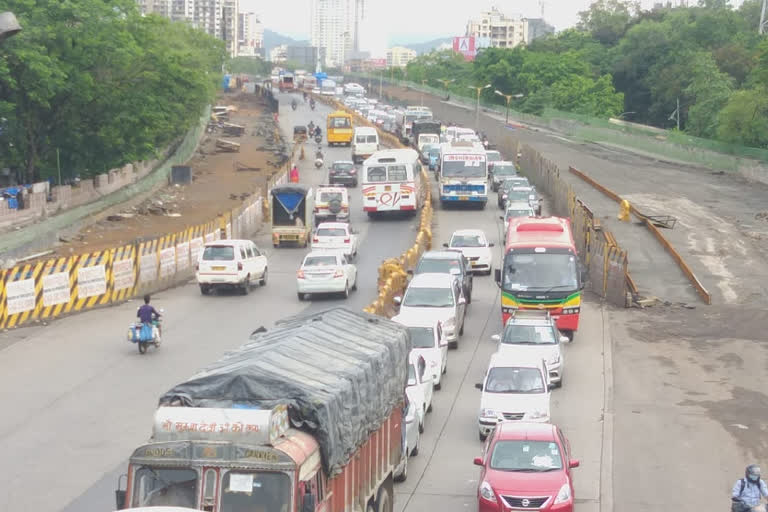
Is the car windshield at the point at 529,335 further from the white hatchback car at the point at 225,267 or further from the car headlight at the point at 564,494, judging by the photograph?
the white hatchback car at the point at 225,267

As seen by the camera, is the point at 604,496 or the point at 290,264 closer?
the point at 604,496

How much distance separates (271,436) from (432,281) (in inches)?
756

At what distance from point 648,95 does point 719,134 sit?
159ft

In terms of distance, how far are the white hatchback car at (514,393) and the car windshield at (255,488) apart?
34.7 ft

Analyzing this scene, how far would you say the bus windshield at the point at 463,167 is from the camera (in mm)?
55938

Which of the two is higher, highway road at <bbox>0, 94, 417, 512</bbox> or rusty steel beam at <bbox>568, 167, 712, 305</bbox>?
rusty steel beam at <bbox>568, 167, 712, 305</bbox>

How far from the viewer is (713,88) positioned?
10125 centimetres

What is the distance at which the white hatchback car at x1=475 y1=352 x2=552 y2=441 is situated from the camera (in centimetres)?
2133

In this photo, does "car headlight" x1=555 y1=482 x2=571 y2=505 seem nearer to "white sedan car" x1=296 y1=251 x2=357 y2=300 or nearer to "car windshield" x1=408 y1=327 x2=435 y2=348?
"car windshield" x1=408 y1=327 x2=435 y2=348

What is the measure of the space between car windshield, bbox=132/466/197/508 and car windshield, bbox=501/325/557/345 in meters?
15.6

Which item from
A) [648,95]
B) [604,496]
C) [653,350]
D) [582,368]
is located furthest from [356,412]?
[648,95]

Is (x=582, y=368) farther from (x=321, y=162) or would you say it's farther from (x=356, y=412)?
(x=321, y=162)

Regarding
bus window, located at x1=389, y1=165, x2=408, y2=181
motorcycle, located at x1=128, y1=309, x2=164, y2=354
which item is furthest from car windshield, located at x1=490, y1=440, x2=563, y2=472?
bus window, located at x1=389, y1=165, x2=408, y2=181

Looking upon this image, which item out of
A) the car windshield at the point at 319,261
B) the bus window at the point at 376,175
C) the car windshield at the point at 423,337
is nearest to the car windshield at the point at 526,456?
the car windshield at the point at 423,337
